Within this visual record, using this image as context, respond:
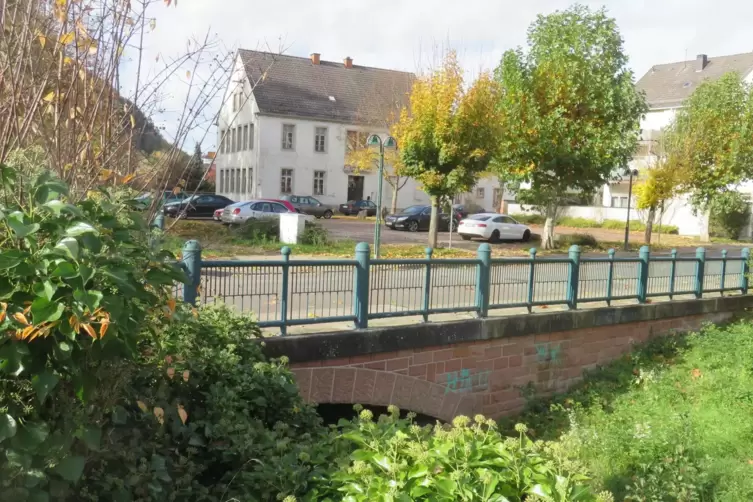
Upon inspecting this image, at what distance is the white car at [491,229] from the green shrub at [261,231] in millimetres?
9205

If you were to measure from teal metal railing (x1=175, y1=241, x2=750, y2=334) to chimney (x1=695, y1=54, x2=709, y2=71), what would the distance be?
44833 millimetres

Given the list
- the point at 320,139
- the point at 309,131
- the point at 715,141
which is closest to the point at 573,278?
the point at 715,141

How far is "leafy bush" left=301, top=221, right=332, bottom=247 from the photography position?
20875 mm

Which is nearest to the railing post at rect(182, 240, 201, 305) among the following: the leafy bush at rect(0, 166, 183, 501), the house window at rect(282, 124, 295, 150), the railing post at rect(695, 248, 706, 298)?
the leafy bush at rect(0, 166, 183, 501)

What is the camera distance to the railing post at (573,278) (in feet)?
37.9

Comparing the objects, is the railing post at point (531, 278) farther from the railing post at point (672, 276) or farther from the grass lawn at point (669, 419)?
the railing post at point (672, 276)

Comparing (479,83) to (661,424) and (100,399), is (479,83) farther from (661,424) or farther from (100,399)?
(100,399)

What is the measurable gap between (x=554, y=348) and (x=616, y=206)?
37218mm

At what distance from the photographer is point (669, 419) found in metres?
10.1

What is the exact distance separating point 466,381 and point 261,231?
40.0 feet

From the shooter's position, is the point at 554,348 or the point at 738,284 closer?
the point at 554,348

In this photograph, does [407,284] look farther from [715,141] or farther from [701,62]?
[701,62]

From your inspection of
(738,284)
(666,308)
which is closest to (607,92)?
(738,284)

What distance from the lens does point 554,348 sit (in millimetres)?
11203
